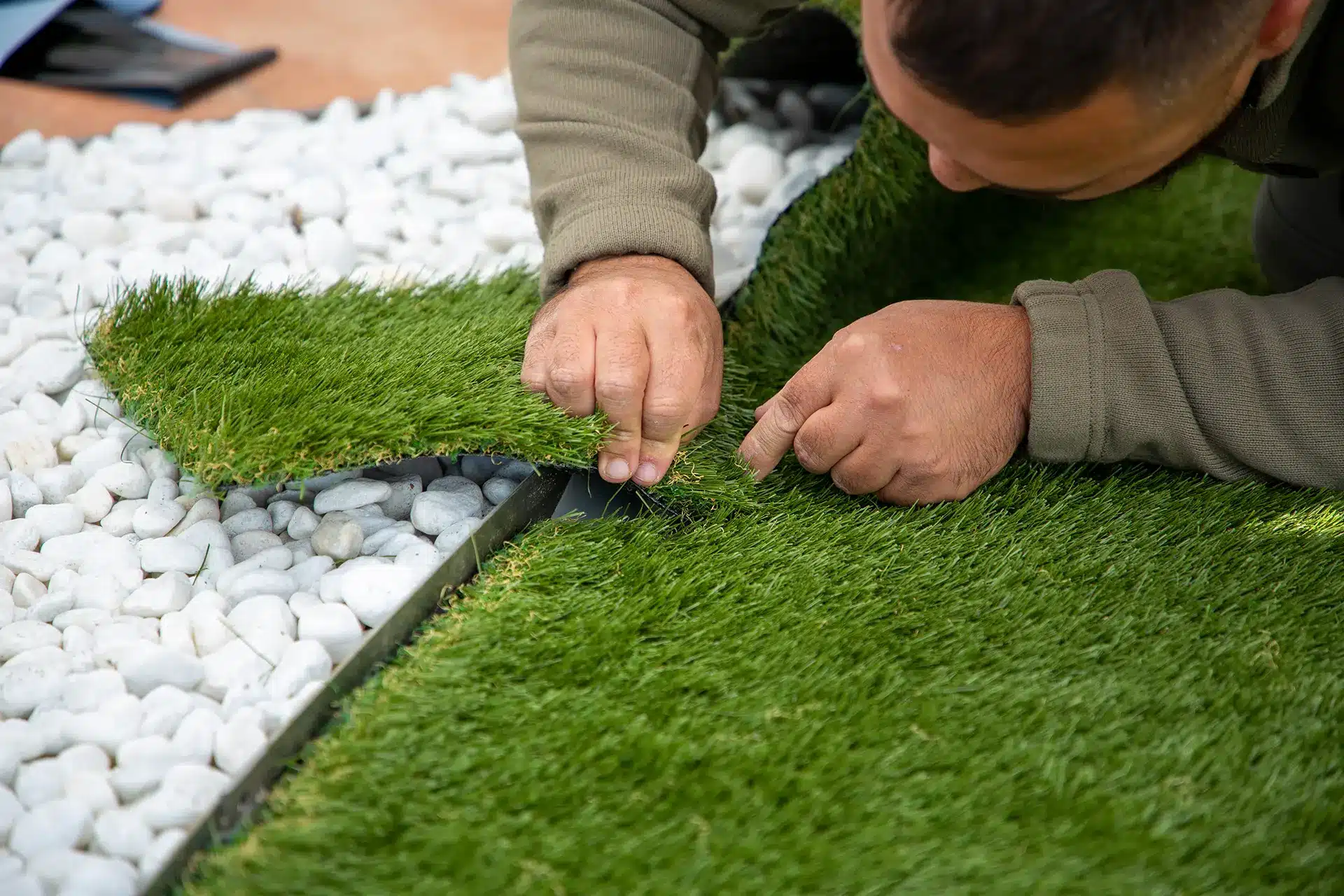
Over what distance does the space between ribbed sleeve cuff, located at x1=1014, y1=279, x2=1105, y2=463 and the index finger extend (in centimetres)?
Answer: 26

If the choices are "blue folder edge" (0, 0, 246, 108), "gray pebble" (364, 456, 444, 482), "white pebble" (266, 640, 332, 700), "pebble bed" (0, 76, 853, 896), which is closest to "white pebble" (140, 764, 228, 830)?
"pebble bed" (0, 76, 853, 896)

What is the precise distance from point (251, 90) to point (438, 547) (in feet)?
5.82

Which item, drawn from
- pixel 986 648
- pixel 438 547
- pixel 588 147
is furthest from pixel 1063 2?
pixel 438 547

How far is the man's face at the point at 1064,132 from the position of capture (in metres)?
0.98

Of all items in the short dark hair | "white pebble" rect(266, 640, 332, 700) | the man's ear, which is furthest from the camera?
"white pebble" rect(266, 640, 332, 700)

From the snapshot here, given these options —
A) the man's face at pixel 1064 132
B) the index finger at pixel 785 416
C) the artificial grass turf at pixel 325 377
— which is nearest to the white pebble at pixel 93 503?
the artificial grass turf at pixel 325 377

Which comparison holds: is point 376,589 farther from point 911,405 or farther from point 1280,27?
point 1280,27

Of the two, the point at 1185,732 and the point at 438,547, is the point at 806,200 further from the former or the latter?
the point at 1185,732

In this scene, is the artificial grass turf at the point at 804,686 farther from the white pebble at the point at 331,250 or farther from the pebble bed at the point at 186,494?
the white pebble at the point at 331,250

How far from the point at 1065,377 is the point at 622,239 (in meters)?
0.59

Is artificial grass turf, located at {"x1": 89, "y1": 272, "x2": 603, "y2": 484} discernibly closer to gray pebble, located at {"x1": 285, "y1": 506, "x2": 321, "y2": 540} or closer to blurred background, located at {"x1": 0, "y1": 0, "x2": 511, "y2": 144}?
gray pebble, located at {"x1": 285, "y1": 506, "x2": 321, "y2": 540}

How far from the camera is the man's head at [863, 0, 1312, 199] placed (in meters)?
0.89

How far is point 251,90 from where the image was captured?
101 inches

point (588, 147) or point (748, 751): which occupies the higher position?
point (588, 147)
